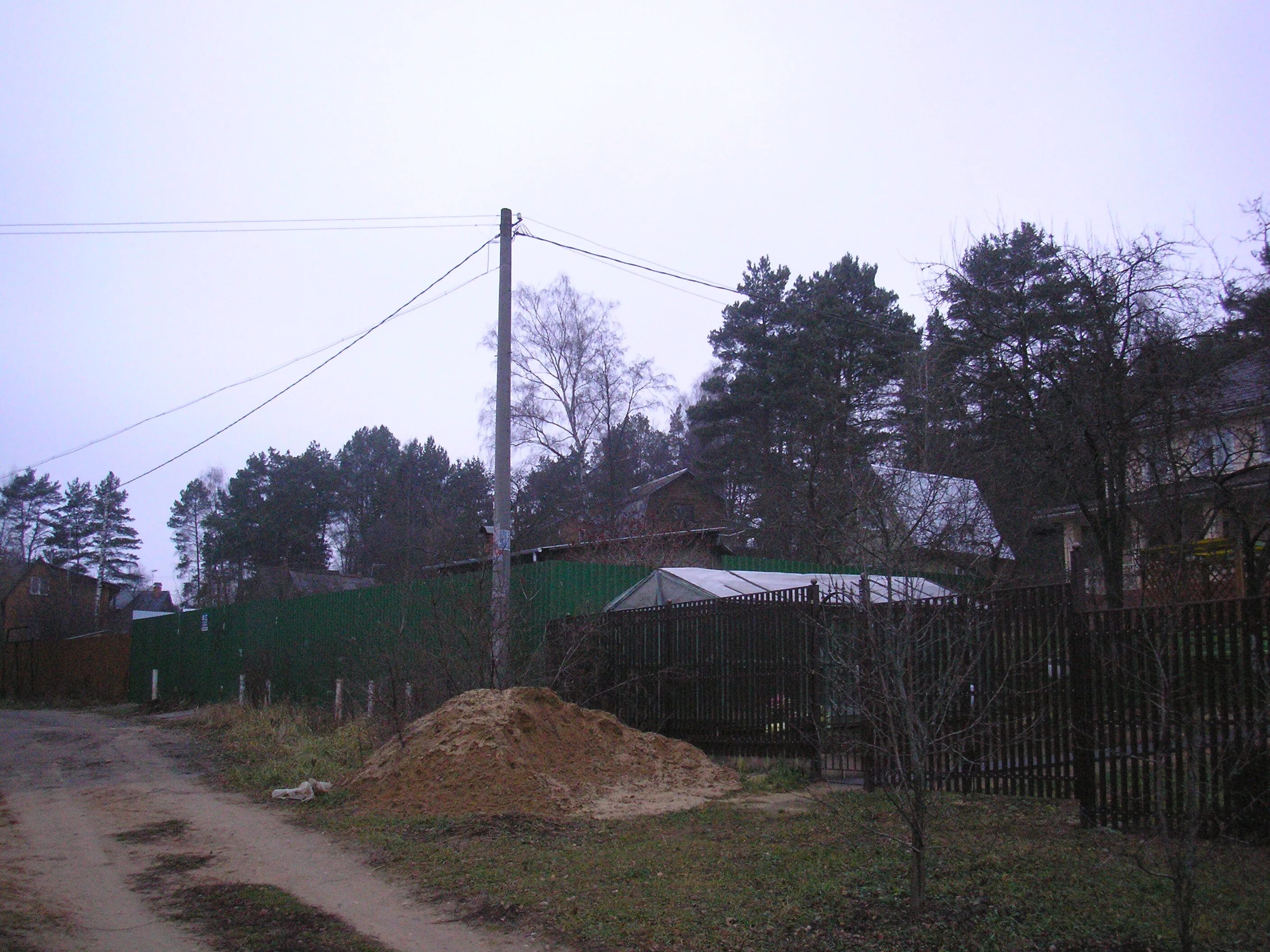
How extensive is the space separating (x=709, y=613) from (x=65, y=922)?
7581 millimetres

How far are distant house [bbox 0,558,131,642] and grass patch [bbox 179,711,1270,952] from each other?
36175 mm

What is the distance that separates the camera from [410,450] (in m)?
58.4

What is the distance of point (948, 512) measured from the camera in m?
21.1

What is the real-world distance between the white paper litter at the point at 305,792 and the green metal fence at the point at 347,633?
2565 mm

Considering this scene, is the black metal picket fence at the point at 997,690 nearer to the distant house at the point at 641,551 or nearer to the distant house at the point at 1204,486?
the distant house at the point at 1204,486

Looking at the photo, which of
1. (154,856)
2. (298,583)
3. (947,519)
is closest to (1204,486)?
(947,519)

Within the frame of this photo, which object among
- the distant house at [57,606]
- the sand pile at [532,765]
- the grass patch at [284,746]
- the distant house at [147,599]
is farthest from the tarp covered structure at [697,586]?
the distant house at [147,599]

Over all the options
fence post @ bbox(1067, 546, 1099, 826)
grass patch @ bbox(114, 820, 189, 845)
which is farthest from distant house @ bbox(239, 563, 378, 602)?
fence post @ bbox(1067, 546, 1099, 826)

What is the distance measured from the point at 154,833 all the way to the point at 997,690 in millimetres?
7664

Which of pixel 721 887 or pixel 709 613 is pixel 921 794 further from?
pixel 709 613

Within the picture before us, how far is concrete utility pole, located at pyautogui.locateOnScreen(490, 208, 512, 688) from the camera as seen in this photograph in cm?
1291

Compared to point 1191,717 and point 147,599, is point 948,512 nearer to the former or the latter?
point 1191,717

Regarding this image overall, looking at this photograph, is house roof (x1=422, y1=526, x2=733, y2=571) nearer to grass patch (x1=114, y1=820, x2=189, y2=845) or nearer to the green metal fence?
the green metal fence

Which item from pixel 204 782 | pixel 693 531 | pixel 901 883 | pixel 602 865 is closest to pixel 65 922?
pixel 602 865
